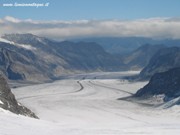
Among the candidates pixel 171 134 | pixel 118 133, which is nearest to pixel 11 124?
pixel 118 133

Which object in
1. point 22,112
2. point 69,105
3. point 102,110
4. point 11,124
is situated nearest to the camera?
point 11,124

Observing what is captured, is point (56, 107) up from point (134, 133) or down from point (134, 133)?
down

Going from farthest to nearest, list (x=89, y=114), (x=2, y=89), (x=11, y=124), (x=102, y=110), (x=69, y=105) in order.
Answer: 1. (x=69, y=105)
2. (x=102, y=110)
3. (x=89, y=114)
4. (x=2, y=89)
5. (x=11, y=124)

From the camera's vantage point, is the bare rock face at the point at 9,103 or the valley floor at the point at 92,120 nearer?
the valley floor at the point at 92,120

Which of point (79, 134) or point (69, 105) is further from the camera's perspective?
point (69, 105)

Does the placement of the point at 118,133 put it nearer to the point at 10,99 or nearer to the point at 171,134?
the point at 171,134

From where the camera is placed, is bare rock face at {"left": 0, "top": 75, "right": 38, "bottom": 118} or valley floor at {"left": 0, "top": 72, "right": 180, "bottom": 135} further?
bare rock face at {"left": 0, "top": 75, "right": 38, "bottom": 118}

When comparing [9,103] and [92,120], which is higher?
[9,103]

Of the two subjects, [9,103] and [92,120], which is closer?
[9,103]
